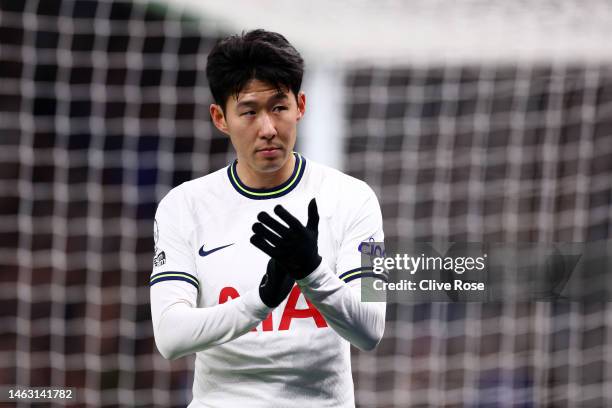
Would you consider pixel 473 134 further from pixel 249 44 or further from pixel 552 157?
pixel 249 44

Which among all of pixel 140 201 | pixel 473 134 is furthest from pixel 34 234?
pixel 473 134

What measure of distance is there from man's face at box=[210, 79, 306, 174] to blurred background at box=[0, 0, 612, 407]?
286cm

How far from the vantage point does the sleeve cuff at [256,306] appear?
1.79 m

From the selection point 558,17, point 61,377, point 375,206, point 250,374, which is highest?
point 558,17

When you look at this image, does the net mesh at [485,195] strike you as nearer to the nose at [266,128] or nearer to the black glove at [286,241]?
the nose at [266,128]

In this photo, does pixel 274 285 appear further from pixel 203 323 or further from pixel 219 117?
pixel 219 117

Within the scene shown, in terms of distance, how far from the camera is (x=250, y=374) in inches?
77.5

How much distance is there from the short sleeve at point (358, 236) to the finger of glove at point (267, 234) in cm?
29

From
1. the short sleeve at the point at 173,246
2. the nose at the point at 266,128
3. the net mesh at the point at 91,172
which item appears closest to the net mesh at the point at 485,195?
the net mesh at the point at 91,172

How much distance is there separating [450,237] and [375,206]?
3236 mm

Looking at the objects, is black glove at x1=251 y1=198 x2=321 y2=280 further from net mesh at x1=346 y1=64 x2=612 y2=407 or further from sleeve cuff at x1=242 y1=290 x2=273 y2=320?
net mesh at x1=346 y1=64 x2=612 y2=407

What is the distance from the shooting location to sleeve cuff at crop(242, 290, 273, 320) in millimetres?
1792

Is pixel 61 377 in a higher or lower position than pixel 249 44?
lower

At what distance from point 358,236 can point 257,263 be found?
232 millimetres
